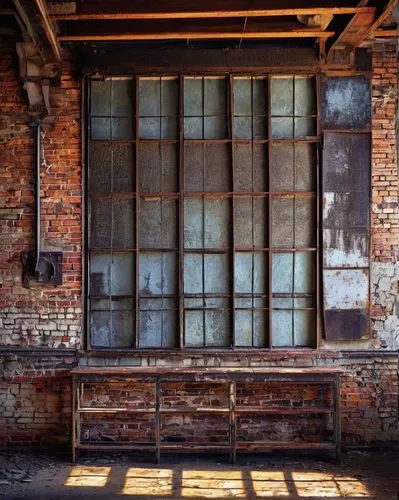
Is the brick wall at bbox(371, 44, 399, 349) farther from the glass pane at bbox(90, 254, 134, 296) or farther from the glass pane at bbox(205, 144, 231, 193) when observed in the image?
the glass pane at bbox(90, 254, 134, 296)

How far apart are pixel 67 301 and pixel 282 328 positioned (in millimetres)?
2244

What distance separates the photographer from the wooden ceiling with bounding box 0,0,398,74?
541 centimetres

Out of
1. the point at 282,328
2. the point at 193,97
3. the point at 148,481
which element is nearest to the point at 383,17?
the point at 193,97

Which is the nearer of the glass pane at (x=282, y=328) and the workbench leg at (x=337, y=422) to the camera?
the workbench leg at (x=337, y=422)

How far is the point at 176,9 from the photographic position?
5.55m

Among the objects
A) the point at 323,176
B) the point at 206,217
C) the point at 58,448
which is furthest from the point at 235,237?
the point at 58,448

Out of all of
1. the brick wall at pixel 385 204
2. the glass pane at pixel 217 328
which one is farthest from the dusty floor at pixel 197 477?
the brick wall at pixel 385 204

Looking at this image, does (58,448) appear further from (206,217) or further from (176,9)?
(176,9)

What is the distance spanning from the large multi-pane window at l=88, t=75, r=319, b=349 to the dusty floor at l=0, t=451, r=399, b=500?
3.85ft

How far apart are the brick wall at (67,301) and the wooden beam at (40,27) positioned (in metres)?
0.55

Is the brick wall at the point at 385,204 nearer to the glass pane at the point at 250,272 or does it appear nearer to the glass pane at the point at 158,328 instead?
the glass pane at the point at 250,272

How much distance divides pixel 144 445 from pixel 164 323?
48.5 inches

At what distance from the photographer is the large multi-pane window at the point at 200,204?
21.5ft

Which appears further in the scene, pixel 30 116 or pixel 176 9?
pixel 30 116
